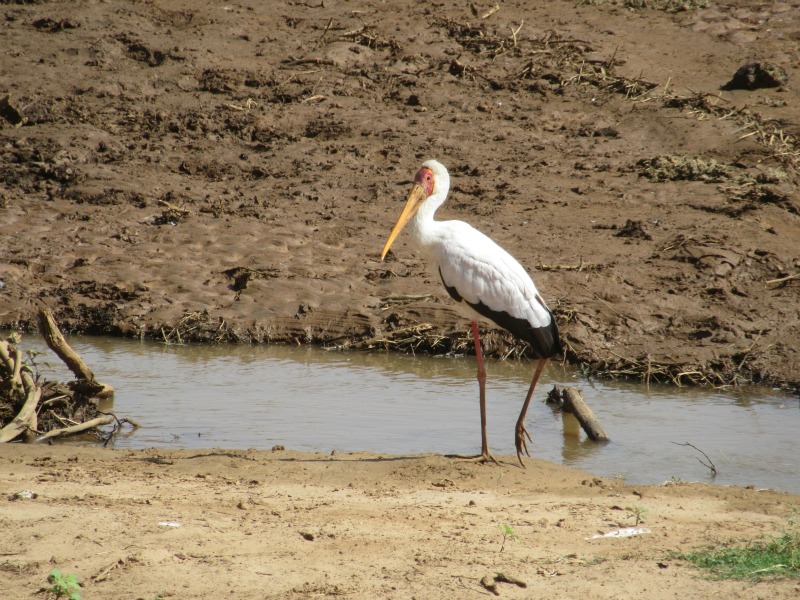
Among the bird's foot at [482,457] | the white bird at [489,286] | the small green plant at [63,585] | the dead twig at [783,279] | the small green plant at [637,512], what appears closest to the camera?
the small green plant at [63,585]

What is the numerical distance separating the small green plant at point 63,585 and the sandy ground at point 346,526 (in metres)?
0.09

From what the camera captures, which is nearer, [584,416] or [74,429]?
[74,429]

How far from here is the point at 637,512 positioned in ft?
13.7

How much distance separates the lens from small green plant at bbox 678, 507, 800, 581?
3424 mm

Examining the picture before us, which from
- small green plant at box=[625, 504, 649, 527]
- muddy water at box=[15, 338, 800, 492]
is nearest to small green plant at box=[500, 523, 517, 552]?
small green plant at box=[625, 504, 649, 527]

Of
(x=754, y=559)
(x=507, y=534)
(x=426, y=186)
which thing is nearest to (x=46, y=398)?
(x=426, y=186)

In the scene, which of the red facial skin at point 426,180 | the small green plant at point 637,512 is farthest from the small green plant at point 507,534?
the red facial skin at point 426,180

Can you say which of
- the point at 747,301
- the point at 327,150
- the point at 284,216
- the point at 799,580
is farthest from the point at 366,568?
the point at 327,150

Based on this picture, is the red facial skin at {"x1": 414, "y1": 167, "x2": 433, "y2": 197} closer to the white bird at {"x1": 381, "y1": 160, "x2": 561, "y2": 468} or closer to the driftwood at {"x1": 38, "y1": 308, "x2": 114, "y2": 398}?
the white bird at {"x1": 381, "y1": 160, "x2": 561, "y2": 468}

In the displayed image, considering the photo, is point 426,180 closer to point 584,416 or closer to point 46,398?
point 584,416

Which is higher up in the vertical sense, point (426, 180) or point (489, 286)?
point (426, 180)

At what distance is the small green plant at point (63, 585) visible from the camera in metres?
3.20

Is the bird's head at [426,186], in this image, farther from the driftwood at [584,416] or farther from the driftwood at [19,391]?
the driftwood at [19,391]

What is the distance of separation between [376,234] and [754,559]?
7.11 meters
